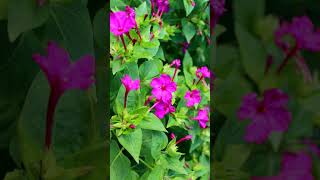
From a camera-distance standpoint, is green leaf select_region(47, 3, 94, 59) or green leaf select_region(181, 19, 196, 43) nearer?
green leaf select_region(47, 3, 94, 59)

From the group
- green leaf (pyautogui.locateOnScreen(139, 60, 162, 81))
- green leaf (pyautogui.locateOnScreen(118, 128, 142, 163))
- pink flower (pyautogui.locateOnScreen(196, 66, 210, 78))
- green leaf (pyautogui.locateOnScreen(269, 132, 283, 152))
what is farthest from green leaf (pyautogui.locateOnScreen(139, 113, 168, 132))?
green leaf (pyautogui.locateOnScreen(269, 132, 283, 152))

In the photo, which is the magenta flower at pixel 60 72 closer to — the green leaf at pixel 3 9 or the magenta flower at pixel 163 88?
the green leaf at pixel 3 9

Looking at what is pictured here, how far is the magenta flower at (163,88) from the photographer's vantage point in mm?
1330

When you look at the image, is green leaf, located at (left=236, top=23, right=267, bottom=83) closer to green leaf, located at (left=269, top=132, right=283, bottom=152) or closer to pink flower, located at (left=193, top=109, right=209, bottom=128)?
green leaf, located at (left=269, top=132, right=283, bottom=152)

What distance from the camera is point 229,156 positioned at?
874 millimetres

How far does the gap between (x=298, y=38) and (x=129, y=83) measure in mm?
505

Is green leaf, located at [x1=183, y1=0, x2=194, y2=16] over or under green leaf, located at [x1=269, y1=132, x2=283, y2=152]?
over

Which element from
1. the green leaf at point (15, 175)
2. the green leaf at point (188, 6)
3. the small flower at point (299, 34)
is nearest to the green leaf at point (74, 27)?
the green leaf at point (15, 175)

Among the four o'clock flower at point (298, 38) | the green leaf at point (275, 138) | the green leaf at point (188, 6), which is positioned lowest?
the green leaf at point (275, 138)

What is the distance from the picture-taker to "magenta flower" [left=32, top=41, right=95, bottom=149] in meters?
0.80

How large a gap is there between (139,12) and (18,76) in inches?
22.3

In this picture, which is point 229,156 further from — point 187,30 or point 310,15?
point 187,30

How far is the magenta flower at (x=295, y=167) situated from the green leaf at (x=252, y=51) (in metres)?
0.16

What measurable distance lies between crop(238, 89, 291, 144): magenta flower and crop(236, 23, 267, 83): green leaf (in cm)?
4
